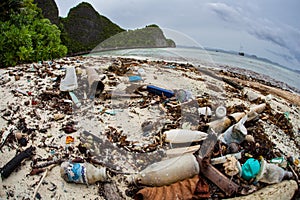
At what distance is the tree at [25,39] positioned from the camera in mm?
5023

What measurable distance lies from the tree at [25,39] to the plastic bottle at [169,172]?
428 cm

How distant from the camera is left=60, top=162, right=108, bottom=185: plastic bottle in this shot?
1.96 metres

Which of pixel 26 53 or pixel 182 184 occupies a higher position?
pixel 26 53

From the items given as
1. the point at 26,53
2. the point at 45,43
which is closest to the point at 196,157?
the point at 26,53

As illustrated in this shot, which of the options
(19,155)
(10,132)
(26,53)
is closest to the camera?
(19,155)

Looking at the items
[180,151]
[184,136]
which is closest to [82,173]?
[180,151]

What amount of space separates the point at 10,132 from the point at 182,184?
183 cm

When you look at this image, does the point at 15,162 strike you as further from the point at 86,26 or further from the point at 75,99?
the point at 86,26

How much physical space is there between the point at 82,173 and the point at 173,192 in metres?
0.77

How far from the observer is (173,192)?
191cm

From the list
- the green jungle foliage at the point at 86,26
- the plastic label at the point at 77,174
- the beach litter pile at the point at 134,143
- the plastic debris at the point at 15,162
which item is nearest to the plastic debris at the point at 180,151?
the beach litter pile at the point at 134,143

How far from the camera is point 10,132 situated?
2.45m

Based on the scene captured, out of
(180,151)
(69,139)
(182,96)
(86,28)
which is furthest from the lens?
(86,28)

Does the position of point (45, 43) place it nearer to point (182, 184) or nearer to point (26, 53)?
point (26, 53)
